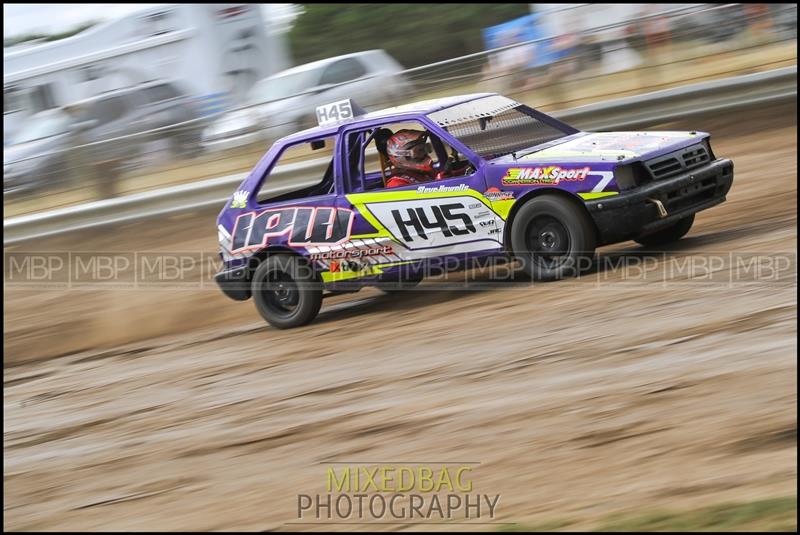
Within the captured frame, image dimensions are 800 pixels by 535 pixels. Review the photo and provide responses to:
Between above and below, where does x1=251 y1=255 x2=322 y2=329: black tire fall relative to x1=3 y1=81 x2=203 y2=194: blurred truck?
below

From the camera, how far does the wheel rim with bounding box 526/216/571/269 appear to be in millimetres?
7395

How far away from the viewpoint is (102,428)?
6.54 metres

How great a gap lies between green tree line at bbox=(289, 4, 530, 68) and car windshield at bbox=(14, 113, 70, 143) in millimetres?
11616

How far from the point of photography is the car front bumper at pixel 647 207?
7.10 meters

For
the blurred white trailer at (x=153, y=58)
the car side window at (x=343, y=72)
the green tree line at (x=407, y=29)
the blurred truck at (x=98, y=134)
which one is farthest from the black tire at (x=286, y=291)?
the green tree line at (x=407, y=29)

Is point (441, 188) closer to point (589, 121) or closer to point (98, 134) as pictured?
point (589, 121)

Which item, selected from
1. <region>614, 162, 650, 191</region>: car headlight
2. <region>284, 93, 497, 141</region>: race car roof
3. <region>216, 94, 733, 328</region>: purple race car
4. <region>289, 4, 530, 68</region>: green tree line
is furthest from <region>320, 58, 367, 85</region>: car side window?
<region>289, 4, 530, 68</region>: green tree line

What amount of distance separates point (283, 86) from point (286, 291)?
706 cm

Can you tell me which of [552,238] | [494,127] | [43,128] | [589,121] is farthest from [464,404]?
[43,128]

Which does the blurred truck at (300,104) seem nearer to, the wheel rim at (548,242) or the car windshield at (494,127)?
the car windshield at (494,127)

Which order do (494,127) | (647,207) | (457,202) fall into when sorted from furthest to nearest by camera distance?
(494,127) < (457,202) < (647,207)

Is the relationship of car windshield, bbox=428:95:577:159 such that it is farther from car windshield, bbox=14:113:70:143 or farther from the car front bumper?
car windshield, bbox=14:113:70:143

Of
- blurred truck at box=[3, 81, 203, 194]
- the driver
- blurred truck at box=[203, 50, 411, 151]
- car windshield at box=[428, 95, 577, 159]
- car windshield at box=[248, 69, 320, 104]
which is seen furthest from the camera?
car windshield at box=[248, 69, 320, 104]

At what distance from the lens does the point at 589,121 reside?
12008 mm
